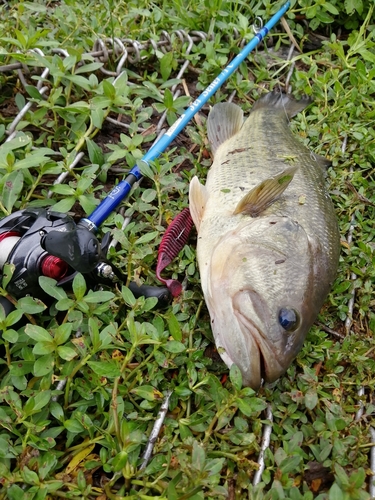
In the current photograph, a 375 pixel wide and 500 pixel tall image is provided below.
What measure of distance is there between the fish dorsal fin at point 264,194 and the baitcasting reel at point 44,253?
0.82 meters

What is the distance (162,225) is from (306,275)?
1.03 metres

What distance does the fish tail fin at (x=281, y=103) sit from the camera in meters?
3.52

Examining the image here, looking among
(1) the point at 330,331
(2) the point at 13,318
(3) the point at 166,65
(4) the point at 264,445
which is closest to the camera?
(2) the point at 13,318

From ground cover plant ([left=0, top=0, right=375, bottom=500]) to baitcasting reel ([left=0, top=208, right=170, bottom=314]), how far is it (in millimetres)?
85

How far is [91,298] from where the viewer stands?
2.16 metres

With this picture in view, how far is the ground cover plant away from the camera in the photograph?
77.8 inches

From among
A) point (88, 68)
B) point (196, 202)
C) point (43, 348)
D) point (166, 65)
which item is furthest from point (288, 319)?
point (166, 65)

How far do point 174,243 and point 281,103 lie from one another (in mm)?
1633

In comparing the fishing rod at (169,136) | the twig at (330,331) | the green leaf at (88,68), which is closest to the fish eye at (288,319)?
the twig at (330,331)

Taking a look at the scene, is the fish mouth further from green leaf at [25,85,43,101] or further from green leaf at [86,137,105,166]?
green leaf at [25,85,43,101]

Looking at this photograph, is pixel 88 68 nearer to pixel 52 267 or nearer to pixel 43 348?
pixel 52 267

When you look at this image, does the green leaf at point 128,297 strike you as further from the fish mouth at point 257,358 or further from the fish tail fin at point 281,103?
the fish tail fin at point 281,103

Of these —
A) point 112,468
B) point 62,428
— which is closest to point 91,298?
point 62,428

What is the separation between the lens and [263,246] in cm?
241
